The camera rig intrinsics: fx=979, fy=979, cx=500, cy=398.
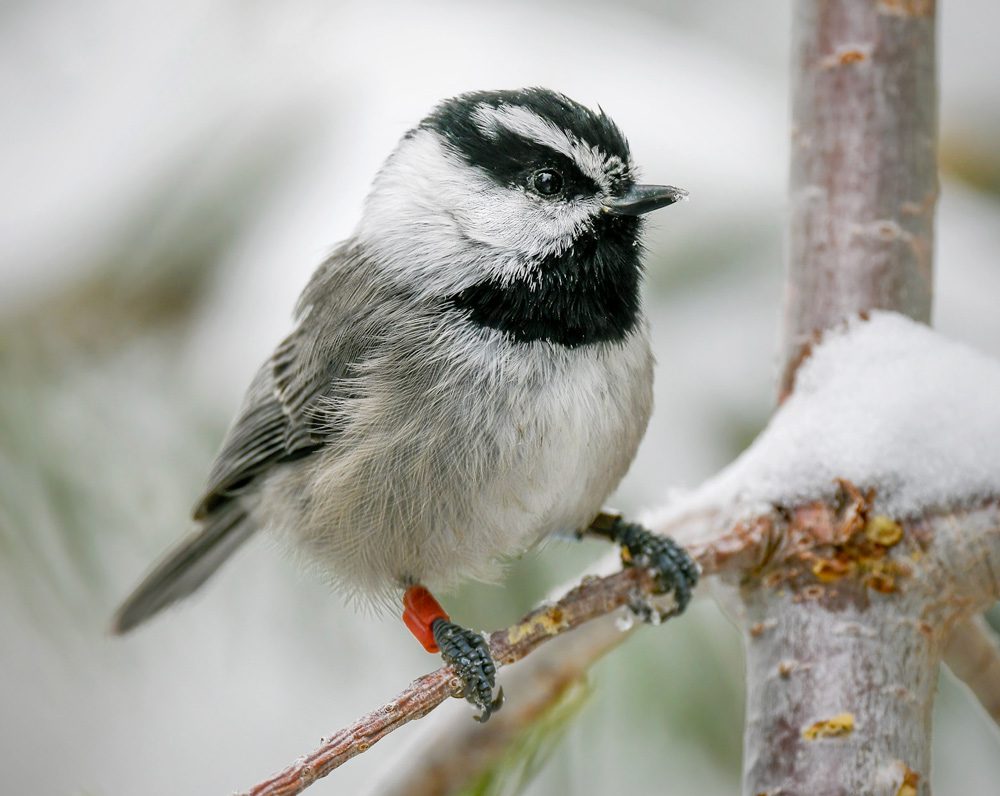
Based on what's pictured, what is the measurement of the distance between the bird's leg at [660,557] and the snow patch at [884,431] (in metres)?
0.05

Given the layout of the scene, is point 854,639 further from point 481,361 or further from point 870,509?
point 481,361

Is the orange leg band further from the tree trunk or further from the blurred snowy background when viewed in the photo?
the tree trunk

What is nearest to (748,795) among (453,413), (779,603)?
(779,603)

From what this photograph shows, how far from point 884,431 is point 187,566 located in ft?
3.25

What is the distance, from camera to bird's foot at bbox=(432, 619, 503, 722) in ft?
3.40

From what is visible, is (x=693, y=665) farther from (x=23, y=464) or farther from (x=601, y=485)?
(x=23, y=464)

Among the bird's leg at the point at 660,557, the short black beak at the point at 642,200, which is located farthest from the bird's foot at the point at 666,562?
the short black beak at the point at 642,200

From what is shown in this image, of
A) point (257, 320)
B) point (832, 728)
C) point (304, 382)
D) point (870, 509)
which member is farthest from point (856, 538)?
point (257, 320)

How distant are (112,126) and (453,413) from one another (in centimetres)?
97

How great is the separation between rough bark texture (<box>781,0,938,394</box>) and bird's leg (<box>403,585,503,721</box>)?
0.51 meters

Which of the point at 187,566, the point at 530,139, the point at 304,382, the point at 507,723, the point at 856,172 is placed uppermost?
the point at 530,139

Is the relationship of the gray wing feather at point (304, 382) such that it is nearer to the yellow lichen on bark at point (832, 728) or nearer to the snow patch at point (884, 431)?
the snow patch at point (884, 431)

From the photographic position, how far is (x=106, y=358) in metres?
1.41

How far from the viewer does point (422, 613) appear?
3.80 feet
